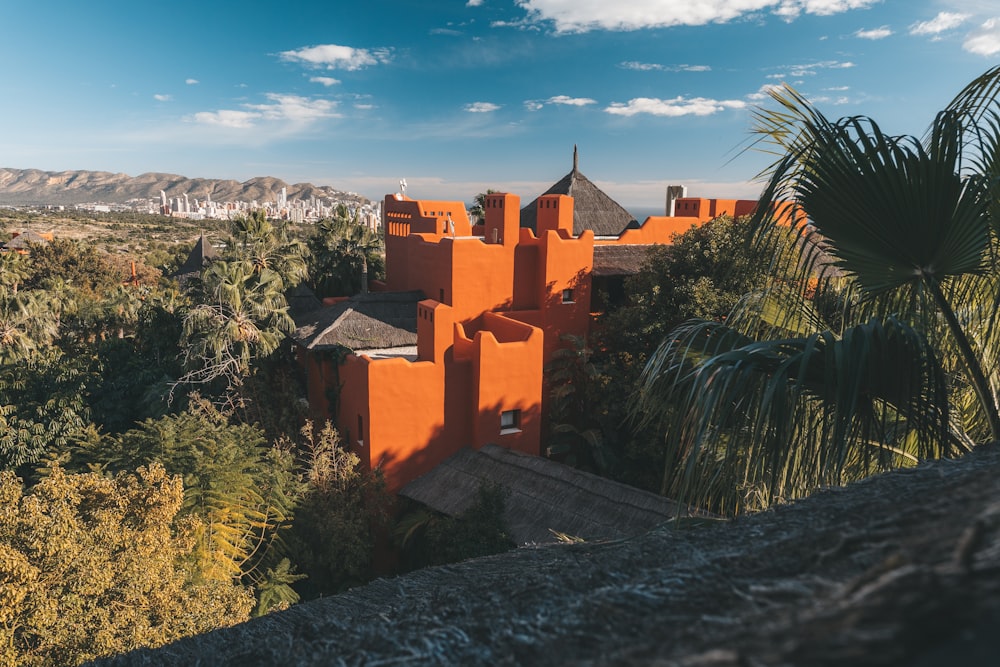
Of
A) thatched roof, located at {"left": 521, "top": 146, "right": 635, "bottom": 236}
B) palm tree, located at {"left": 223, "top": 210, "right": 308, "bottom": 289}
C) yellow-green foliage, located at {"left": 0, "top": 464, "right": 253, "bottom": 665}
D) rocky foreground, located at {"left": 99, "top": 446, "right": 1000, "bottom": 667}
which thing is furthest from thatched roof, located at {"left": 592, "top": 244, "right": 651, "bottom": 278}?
rocky foreground, located at {"left": 99, "top": 446, "right": 1000, "bottom": 667}

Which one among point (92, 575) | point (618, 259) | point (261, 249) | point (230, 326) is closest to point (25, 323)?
point (261, 249)

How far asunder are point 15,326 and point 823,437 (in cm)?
2711

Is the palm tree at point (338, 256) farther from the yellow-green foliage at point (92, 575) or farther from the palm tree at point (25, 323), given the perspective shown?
the yellow-green foliage at point (92, 575)

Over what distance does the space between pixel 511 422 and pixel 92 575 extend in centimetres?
917

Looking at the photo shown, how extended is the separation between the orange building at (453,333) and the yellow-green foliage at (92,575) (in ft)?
17.7

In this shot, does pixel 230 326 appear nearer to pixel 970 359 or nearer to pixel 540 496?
pixel 540 496

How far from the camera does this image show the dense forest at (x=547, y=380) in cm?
376

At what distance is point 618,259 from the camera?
742 inches

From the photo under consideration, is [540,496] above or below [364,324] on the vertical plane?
below

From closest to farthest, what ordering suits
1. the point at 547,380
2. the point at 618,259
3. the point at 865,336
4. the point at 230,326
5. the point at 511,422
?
1. the point at 865,336
2. the point at 511,422
3. the point at 230,326
4. the point at 547,380
5. the point at 618,259

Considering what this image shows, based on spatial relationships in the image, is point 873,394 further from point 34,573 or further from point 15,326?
point 15,326

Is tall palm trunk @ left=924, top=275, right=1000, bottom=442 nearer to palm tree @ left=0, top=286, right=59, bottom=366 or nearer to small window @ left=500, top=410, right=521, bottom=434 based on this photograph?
small window @ left=500, top=410, right=521, bottom=434

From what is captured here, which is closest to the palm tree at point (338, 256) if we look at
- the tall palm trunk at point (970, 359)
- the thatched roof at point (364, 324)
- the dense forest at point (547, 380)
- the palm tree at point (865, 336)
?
the dense forest at point (547, 380)

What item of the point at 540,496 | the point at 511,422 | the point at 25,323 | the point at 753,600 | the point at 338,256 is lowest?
the point at 540,496
